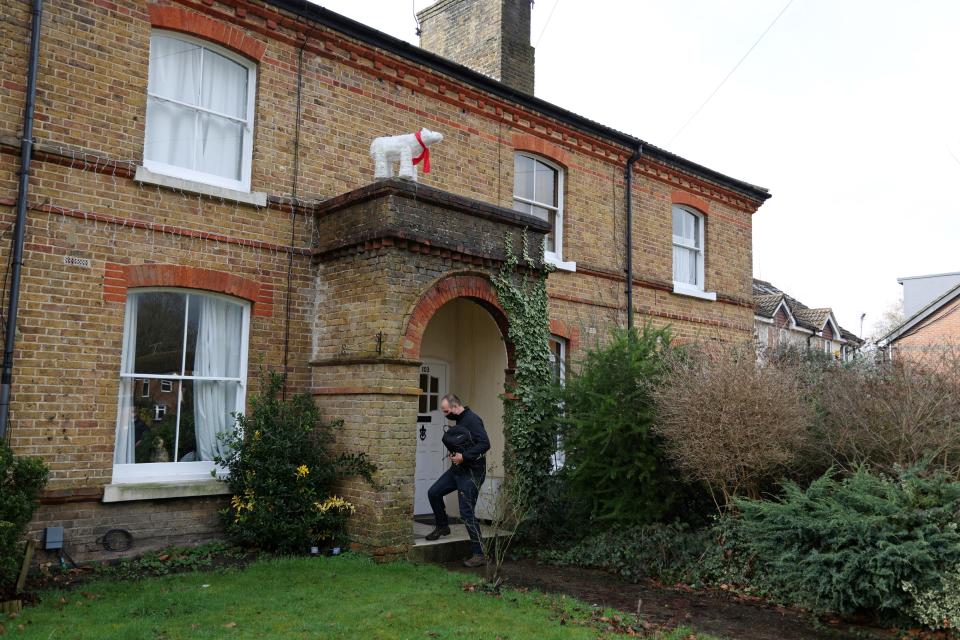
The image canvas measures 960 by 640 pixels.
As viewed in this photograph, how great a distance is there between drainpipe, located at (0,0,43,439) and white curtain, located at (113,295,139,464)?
1177mm

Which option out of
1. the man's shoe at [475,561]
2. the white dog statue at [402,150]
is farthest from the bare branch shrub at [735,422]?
the white dog statue at [402,150]

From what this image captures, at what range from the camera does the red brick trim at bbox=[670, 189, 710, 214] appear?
16406 mm

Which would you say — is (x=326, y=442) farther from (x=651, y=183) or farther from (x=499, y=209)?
(x=651, y=183)

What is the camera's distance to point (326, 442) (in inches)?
371

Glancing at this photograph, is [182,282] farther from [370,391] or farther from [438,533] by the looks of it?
[438,533]

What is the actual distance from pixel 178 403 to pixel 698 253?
11760 mm

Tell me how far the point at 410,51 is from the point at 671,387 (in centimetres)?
630

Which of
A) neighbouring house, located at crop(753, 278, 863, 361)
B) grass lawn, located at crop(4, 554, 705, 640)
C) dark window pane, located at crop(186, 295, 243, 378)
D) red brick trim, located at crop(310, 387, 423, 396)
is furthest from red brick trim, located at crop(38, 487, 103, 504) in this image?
neighbouring house, located at crop(753, 278, 863, 361)

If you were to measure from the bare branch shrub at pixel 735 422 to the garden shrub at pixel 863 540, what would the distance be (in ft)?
2.18

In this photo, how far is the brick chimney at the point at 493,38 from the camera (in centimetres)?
1534

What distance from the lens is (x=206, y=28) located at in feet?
31.5

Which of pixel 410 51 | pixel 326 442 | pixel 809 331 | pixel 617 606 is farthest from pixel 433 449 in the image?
pixel 809 331

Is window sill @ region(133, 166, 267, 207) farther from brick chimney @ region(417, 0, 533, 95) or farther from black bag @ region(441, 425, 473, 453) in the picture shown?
brick chimney @ region(417, 0, 533, 95)

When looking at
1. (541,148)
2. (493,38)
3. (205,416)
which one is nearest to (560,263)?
(541,148)
